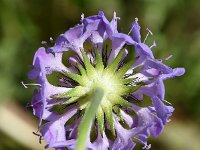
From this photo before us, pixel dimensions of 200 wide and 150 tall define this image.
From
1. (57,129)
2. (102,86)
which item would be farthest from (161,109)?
(57,129)

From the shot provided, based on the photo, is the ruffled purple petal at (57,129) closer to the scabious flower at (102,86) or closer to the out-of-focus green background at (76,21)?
the scabious flower at (102,86)

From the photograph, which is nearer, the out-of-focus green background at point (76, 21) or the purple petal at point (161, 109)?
the purple petal at point (161, 109)

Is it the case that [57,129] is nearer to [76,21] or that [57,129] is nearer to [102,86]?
[102,86]

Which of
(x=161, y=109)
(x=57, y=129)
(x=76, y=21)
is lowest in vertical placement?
(x=161, y=109)

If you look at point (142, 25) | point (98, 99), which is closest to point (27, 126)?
point (142, 25)

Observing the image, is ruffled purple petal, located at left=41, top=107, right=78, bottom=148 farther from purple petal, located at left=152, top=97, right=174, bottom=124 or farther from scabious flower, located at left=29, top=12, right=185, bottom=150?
purple petal, located at left=152, top=97, right=174, bottom=124

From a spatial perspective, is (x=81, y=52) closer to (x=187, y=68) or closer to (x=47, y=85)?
(x=47, y=85)

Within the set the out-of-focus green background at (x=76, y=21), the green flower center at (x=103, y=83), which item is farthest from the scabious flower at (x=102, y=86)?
the out-of-focus green background at (x=76, y=21)
